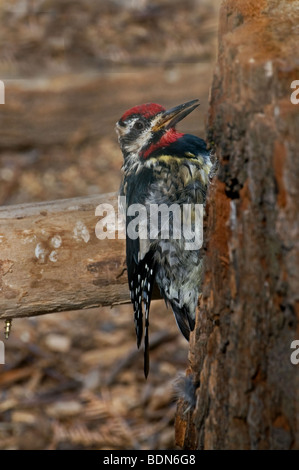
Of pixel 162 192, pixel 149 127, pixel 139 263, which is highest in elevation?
pixel 149 127

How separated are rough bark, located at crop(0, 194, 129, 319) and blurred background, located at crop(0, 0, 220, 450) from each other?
120 centimetres

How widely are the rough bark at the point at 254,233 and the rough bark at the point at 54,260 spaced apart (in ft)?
2.92

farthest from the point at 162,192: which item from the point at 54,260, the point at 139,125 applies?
the point at 54,260

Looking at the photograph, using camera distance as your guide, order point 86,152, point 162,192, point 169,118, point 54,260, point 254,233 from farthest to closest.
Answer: point 86,152, point 169,118, point 162,192, point 54,260, point 254,233

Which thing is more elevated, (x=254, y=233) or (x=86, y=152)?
(x=86, y=152)

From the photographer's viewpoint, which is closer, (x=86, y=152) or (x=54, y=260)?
(x=54, y=260)

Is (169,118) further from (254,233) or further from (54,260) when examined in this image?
(254,233)

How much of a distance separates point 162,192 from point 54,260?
0.54 meters

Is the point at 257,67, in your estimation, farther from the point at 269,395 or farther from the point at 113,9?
the point at 113,9

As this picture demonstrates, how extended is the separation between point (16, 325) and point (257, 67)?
3150 millimetres

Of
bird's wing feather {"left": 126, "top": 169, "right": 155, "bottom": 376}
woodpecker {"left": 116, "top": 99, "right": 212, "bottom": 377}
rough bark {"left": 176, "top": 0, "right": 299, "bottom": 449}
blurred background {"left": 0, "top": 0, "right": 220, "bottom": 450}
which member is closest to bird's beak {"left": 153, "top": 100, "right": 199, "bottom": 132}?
woodpecker {"left": 116, "top": 99, "right": 212, "bottom": 377}

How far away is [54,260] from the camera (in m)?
2.63

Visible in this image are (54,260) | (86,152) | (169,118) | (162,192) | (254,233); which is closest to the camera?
(254,233)

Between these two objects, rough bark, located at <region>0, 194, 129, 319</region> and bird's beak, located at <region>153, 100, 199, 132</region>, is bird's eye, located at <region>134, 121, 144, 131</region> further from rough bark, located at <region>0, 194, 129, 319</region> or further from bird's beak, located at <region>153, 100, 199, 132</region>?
rough bark, located at <region>0, 194, 129, 319</region>
